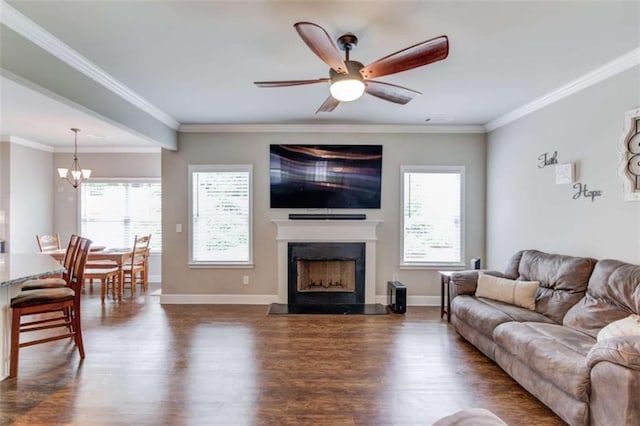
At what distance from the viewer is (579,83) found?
10.6ft

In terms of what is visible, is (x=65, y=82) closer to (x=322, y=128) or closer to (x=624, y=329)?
(x=322, y=128)

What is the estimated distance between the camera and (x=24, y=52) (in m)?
2.31

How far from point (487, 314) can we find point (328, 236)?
241 cm

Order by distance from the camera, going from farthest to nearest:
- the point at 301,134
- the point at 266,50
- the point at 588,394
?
the point at 301,134, the point at 266,50, the point at 588,394

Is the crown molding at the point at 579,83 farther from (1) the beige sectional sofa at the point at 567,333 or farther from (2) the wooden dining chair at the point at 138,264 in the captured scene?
(2) the wooden dining chair at the point at 138,264

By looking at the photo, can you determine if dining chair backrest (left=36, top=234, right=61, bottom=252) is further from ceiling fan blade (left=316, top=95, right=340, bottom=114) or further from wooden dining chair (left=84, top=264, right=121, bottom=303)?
ceiling fan blade (left=316, top=95, right=340, bottom=114)

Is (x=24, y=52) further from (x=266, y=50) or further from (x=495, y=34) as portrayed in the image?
(x=495, y=34)

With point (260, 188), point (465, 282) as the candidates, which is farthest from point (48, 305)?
point (465, 282)

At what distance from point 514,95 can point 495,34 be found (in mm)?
1585

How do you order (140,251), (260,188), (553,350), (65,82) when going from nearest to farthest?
(553,350) < (65,82) < (260,188) < (140,251)

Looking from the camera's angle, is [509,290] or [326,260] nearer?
[509,290]

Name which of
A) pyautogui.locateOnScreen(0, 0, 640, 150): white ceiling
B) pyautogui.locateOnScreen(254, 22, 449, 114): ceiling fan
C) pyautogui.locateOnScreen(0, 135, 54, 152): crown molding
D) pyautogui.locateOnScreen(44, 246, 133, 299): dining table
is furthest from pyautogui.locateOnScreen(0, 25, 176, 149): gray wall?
pyautogui.locateOnScreen(0, 135, 54, 152): crown molding

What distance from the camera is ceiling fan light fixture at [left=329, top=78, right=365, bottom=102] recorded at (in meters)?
2.34

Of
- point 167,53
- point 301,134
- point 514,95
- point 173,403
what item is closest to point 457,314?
point 514,95
